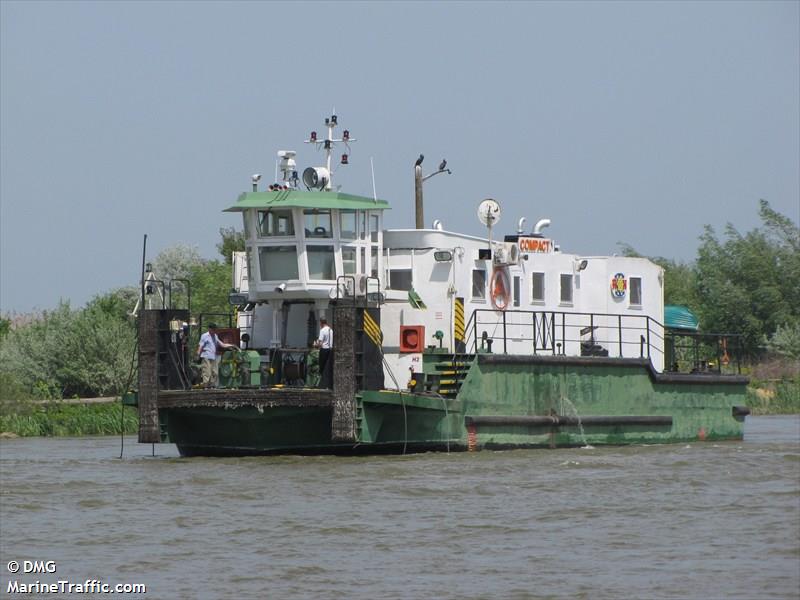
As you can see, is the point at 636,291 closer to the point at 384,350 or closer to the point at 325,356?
the point at 384,350

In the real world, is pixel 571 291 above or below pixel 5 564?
above

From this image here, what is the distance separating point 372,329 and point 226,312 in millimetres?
22447

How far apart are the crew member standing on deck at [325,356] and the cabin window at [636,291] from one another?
7.70 metres

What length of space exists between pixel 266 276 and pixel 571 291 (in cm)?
616

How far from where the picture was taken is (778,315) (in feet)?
191

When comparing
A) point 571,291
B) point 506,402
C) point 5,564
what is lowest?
point 5,564

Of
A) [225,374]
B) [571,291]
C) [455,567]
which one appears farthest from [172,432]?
[455,567]

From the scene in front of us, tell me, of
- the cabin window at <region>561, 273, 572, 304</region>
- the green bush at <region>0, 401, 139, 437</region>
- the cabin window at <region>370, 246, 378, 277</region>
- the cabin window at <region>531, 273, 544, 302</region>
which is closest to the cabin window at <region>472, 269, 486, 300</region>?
the cabin window at <region>531, 273, 544, 302</region>

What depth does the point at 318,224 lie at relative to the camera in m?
26.5

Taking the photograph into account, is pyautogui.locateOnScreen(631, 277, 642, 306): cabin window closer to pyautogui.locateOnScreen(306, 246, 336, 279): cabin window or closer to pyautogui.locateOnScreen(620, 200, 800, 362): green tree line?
pyautogui.locateOnScreen(306, 246, 336, 279): cabin window

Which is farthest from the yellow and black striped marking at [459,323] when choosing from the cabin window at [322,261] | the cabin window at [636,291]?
the cabin window at [636,291]

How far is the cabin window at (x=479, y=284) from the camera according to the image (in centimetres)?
2759

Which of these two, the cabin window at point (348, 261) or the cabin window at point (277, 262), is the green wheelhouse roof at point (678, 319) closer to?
the cabin window at point (348, 261)

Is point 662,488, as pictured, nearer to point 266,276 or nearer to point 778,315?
point 266,276
